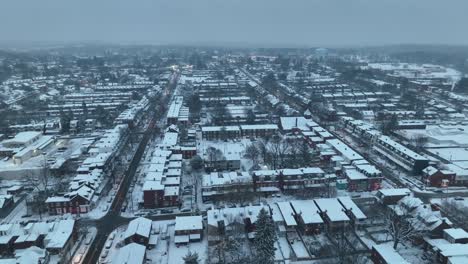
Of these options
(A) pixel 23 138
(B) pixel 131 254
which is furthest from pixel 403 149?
(A) pixel 23 138

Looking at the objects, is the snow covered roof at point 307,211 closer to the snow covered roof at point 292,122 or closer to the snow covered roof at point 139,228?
the snow covered roof at point 139,228

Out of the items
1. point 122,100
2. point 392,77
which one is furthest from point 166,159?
point 392,77

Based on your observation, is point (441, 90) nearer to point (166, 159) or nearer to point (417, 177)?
point (417, 177)

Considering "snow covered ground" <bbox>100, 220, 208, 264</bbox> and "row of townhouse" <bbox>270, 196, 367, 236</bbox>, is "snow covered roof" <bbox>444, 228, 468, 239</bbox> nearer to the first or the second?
"row of townhouse" <bbox>270, 196, 367, 236</bbox>

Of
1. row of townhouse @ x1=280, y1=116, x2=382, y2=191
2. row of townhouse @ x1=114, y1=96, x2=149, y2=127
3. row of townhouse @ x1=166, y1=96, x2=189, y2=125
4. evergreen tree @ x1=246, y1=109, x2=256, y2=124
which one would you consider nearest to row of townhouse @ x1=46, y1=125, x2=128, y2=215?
row of townhouse @ x1=114, y1=96, x2=149, y2=127

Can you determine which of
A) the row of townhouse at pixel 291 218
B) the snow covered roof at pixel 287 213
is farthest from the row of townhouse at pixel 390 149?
the snow covered roof at pixel 287 213

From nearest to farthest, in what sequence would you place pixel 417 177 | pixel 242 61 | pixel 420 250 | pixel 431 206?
pixel 420 250 → pixel 431 206 → pixel 417 177 → pixel 242 61
